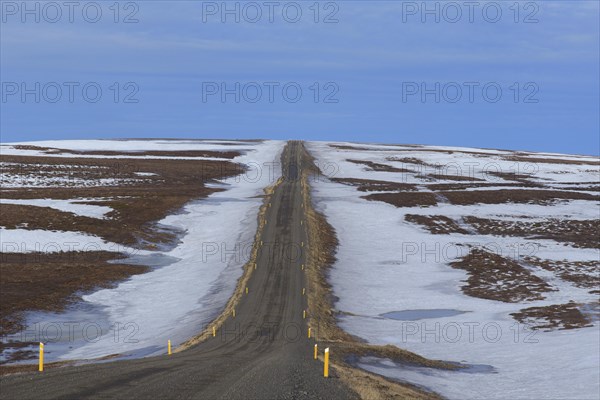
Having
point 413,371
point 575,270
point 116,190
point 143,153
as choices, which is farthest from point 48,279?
point 143,153

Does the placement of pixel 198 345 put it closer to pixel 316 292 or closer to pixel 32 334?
pixel 32 334

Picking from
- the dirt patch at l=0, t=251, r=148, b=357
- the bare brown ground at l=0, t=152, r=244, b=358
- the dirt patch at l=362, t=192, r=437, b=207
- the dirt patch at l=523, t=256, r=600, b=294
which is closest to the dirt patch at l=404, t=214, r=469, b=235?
the dirt patch at l=362, t=192, r=437, b=207

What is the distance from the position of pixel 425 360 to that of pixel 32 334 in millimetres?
19627

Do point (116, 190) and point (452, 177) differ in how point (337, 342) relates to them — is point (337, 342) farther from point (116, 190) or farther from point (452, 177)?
point (452, 177)

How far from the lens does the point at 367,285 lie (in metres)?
48.6

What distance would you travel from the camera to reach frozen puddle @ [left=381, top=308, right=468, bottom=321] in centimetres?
4091

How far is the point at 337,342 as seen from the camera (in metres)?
30.7

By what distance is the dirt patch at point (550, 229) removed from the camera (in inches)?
2623

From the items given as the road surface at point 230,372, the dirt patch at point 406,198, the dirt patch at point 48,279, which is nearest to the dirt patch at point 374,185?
the dirt patch at point 406,198

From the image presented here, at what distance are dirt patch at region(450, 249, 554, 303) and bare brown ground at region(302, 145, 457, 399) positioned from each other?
34.9 ft

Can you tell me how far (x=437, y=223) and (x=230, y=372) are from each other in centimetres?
5469

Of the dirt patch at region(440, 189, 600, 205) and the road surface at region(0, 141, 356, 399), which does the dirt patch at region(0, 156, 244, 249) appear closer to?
the road surface at region(0, 141, 356, 399)

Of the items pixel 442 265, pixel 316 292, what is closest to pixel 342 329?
pixel 316 292

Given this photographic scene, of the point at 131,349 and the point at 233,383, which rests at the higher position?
the point at 233,383
